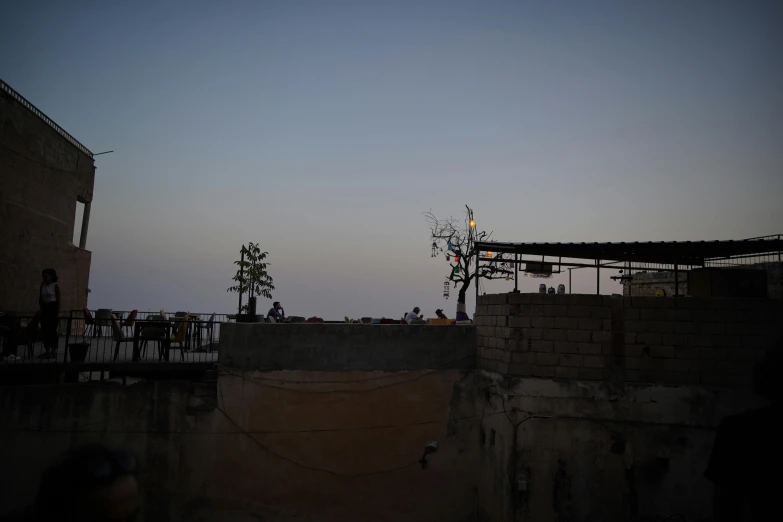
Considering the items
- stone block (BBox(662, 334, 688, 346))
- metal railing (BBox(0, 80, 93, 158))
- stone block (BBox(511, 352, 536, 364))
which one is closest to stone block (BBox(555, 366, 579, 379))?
stone block (BBox(511, 352, 536, 364))

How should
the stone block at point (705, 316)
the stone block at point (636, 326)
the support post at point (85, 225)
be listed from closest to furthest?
the stone block at point (705, 316) < the stone block at point (636, 326) < the support post at point (85, 225)

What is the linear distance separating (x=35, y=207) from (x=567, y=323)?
58.3 feet

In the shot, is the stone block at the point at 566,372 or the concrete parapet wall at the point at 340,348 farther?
the concrete parapet wall at the point at 340,348

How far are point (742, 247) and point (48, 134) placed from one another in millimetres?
21137

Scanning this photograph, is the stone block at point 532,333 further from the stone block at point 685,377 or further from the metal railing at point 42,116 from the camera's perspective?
the metal railing at point 42,116

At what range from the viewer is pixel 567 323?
339 inches

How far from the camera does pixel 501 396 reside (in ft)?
29.2

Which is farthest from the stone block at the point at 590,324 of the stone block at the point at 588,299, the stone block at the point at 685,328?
the stone block at the point at 685,328

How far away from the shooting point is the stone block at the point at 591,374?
8430mm

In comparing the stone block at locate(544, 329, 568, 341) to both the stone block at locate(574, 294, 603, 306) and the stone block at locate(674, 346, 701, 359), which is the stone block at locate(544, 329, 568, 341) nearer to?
the stone block at locate(574, 294, 603, 306)

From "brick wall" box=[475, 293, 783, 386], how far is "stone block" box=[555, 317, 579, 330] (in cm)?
2

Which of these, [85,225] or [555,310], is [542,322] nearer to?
[555,310]

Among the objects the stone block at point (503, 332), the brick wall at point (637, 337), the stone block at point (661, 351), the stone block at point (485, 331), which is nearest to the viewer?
the brick wall at point (637, 337)

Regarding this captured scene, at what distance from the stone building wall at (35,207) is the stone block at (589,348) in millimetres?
16715
